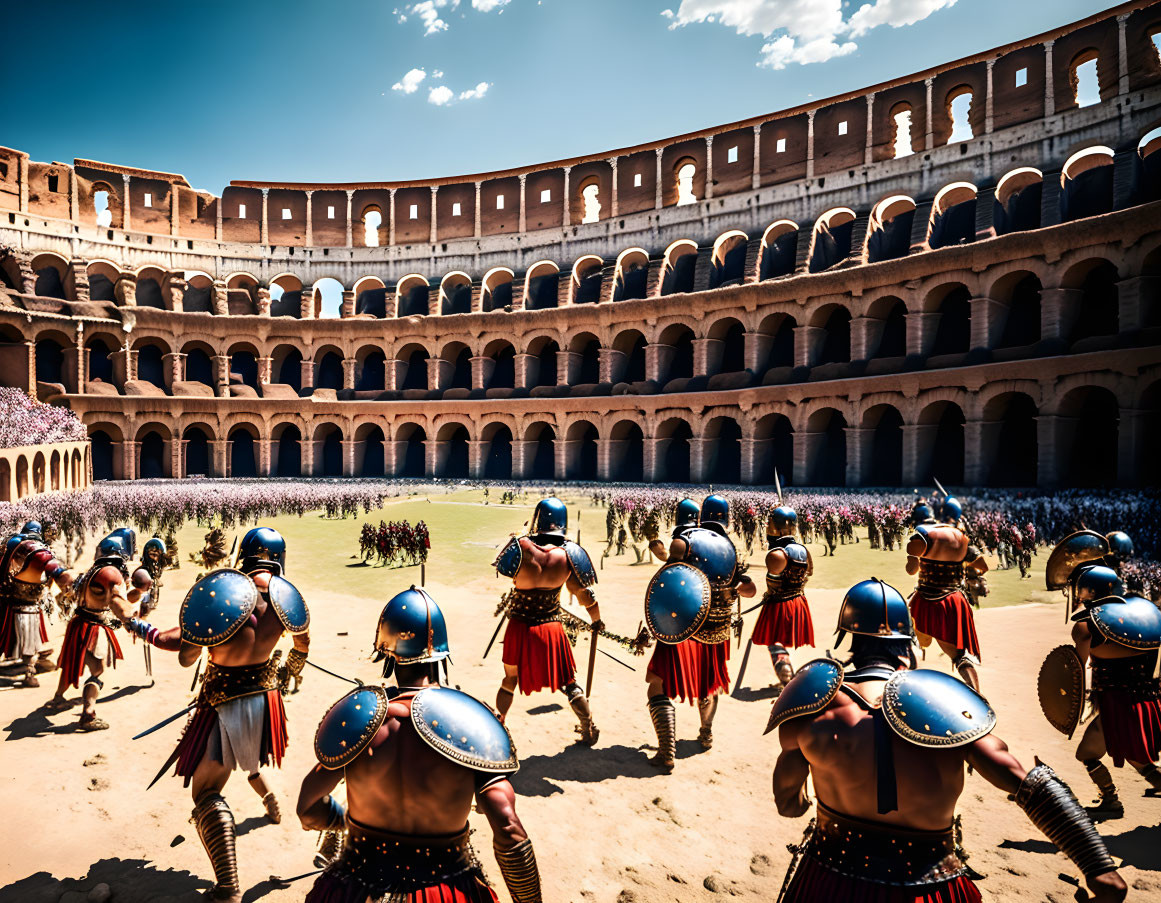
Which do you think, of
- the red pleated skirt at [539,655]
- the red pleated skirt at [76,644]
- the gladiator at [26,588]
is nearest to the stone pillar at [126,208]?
the gladiator at [26,588]

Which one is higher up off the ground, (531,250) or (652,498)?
(531,250)

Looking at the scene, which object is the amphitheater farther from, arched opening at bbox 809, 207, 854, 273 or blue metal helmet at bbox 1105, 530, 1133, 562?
blue metal helmet at bbox 1105, 530, 1133, 562

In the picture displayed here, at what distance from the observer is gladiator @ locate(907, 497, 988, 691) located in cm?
674

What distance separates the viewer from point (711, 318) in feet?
95.0

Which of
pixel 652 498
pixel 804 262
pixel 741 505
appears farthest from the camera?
pixel 804 262

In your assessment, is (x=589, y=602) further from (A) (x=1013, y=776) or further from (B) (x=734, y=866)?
(A) (x=1013, y=776)

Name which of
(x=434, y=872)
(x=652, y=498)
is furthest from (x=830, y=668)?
(x=652, y=498)

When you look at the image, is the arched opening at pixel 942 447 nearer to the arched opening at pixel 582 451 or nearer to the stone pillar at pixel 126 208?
the arched opening at pixel 582 451

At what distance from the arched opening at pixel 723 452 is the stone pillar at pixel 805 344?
3984 mm

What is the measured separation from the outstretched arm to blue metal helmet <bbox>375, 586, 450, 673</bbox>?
19.7 inches

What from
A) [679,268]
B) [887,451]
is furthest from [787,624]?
[679,268]

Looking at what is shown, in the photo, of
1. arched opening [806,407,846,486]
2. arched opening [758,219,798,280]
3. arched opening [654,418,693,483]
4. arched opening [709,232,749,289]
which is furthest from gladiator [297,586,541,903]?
arched opening [709,232,749,289]

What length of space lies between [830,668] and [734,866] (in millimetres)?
2176

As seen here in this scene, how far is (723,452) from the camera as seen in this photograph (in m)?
31.0
